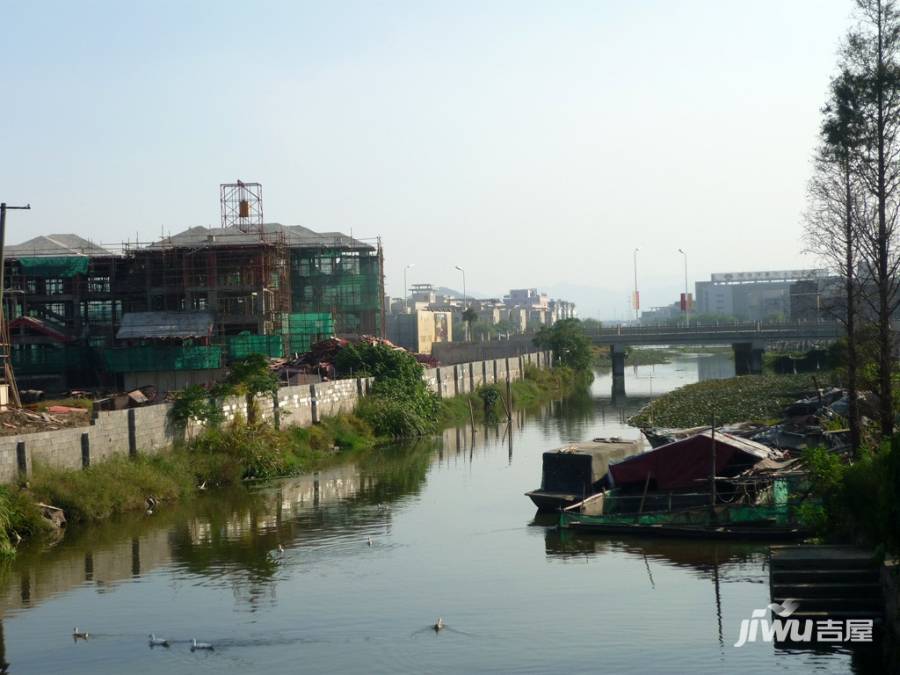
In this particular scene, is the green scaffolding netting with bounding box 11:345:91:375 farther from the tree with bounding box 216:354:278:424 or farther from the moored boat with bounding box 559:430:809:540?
the moored boat with bounding box 559:430:809:540

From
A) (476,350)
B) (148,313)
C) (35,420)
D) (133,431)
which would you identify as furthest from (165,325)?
(476,350)

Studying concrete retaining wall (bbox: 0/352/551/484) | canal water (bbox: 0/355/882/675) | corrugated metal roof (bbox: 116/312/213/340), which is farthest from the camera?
corrugated metal roof (bbox: 116/312/213/340)

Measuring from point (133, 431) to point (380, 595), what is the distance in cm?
1556

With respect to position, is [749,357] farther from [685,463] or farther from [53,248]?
[685,463]

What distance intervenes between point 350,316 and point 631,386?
2931 cm

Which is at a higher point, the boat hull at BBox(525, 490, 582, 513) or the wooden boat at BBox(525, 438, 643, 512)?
the wooden boat at BBox(525, 438, 643, 512)

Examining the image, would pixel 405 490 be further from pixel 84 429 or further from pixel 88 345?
pixel 88 345

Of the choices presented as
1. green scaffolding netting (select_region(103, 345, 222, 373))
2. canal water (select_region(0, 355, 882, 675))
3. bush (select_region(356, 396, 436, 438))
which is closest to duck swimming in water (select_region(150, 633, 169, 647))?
canal water (select_region(0, 355, 882, 675))

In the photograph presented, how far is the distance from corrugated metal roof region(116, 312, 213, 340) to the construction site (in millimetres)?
54

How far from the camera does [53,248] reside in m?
70.9

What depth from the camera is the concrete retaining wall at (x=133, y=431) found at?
32066mm

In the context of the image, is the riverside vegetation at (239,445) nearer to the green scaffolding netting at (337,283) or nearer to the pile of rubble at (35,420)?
the pile of rubble at (35,420)

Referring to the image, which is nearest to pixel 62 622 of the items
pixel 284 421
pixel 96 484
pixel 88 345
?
pixel 96 484

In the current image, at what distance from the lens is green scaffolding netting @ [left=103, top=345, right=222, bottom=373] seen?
61.1m
